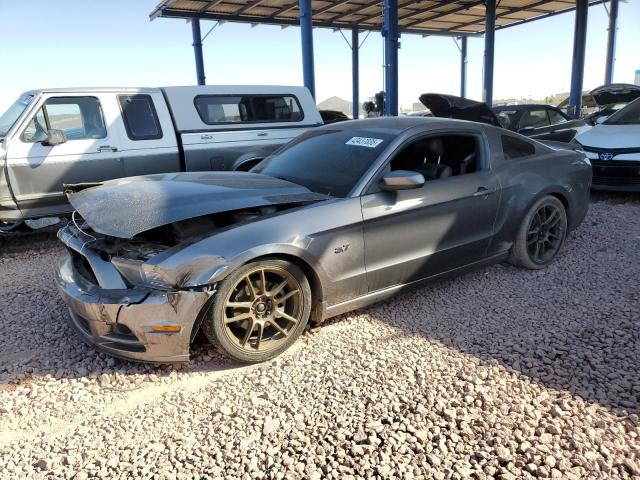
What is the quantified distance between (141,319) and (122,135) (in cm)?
422

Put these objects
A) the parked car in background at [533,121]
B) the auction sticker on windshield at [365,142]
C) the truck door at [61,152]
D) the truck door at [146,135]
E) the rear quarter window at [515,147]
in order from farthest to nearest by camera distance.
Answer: the parked car in background at [533,121] → the truck door at [146,135] → the truck door at [61,152] → the rear quarter window at [515,147] → the auction sticker on windshield at [365,142]

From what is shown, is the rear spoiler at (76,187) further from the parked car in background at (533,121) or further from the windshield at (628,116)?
the parked car in background at (533,121)

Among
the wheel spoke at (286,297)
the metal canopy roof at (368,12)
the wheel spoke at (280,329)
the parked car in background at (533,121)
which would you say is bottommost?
the wheel spoke at (280,329)

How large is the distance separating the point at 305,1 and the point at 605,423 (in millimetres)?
11545

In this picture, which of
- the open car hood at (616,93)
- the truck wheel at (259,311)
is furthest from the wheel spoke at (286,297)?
the open car hood at (616,93)

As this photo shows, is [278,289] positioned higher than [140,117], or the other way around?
[140,117]

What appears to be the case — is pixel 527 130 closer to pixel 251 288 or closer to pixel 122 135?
pixel 122 135

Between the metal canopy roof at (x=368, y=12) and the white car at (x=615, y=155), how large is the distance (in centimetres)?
1243

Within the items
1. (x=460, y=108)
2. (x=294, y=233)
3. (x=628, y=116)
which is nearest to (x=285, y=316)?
(x=294, y=233)

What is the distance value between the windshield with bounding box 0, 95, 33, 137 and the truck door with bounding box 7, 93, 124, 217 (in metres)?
0.23

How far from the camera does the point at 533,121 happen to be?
33.3 feet

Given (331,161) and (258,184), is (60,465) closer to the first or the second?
(258,184)

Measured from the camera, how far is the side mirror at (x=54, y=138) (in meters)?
5.71

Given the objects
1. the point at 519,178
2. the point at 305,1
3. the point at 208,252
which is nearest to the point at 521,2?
the point at 305,1
